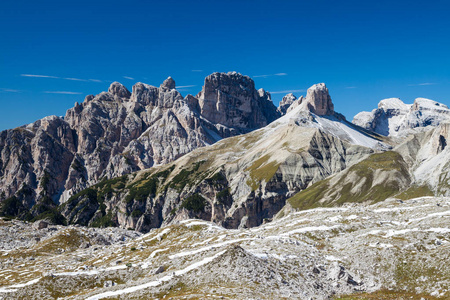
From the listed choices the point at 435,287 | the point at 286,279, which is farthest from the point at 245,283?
the point at 435,287

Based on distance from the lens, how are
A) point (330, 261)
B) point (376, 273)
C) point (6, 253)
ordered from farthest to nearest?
point (6, 253) → point (330, 261) → point (376, 273)

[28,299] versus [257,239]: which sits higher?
[257,239]

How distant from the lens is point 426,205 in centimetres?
9800

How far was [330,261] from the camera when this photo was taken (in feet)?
229

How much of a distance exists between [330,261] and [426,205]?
44.3m

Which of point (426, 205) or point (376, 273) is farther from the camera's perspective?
point (426, 205)

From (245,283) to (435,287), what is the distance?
96.1 feet

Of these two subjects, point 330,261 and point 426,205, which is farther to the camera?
point 426,205

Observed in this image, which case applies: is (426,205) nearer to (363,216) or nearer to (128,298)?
(363,216)

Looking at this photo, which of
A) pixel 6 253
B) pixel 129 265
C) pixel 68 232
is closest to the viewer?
pixel 129 265

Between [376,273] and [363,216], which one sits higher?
[363,216]

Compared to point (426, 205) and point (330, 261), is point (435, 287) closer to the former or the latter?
point (330, 261)

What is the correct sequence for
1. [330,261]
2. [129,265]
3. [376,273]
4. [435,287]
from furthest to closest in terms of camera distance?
[129,265] → [330,261] → [376,273] → [435,287]

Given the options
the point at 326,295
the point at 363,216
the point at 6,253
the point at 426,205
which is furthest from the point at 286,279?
the point at 6,253
